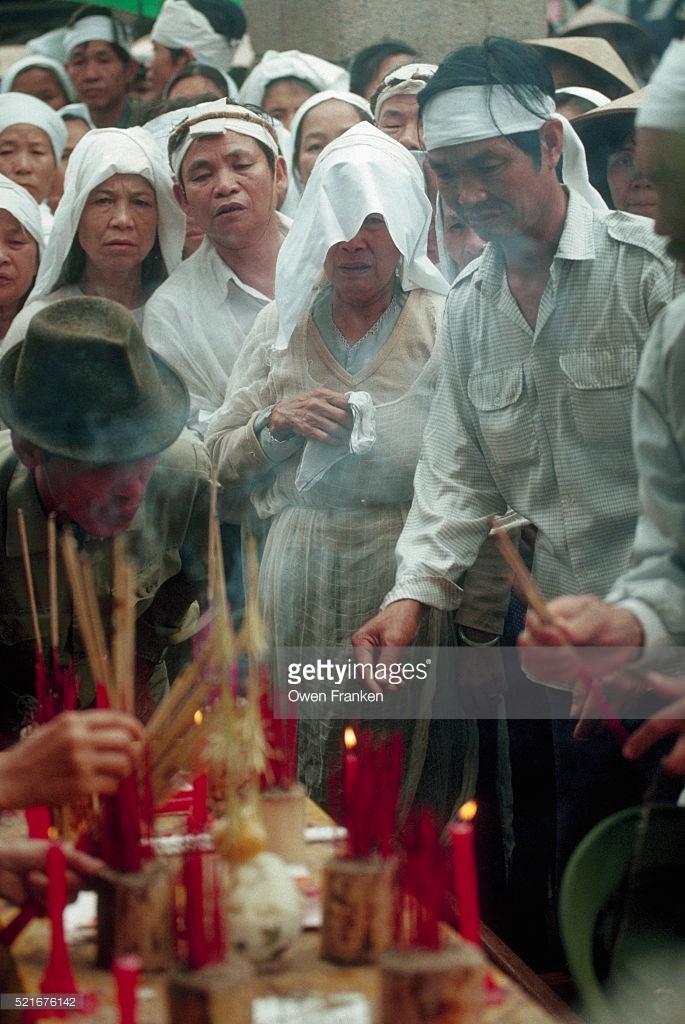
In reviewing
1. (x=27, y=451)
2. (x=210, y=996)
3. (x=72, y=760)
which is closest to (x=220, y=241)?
(x=27, y=451)

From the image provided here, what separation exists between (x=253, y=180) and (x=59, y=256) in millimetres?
425

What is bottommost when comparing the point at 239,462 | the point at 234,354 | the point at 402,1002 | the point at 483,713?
the point at 483,713

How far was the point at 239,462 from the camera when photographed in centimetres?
253

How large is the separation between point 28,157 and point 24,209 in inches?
16.6

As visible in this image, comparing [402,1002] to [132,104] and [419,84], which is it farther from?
[132,104]

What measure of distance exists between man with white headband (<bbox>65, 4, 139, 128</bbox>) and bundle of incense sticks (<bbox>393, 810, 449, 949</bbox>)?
1.93 metres

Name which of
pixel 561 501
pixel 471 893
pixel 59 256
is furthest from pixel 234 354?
pixel 471 893

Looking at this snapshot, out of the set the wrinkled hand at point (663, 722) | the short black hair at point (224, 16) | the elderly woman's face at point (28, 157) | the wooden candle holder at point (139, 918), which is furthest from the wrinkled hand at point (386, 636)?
the elderly woman's face at point (28, 157)

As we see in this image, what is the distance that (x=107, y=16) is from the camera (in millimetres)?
2865

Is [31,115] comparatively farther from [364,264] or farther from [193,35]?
[364,264]

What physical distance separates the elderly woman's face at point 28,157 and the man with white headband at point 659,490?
1.68 m

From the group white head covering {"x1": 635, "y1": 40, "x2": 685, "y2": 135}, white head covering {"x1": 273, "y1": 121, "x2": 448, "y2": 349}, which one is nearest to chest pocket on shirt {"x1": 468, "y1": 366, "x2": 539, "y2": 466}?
white head covering {"x1": 273, "y1": 121, "x2": 448, "y2": 349}

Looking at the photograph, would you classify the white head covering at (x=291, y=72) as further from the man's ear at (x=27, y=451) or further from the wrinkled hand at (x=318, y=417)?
the man's ear at (x=27, y=451)

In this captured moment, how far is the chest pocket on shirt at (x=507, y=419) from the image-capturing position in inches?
85.3
